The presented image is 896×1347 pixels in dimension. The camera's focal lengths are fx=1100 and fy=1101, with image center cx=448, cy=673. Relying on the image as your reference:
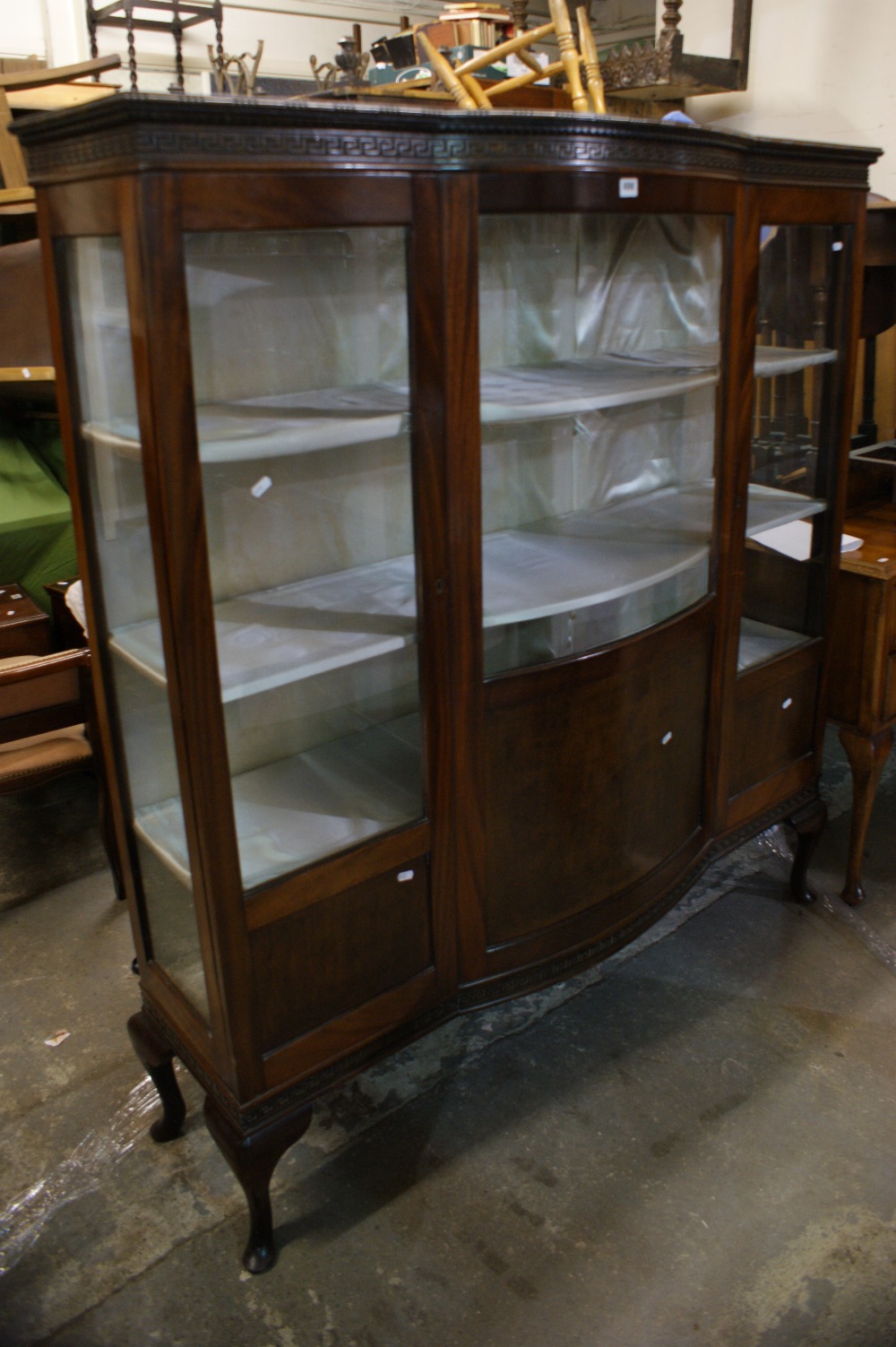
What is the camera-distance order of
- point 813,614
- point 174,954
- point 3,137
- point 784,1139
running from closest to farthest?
1. point 174,954
2. point 784,1139
3. point 813,614
4. point 3,137

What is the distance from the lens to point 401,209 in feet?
4.19

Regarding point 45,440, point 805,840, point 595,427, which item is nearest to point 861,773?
point 805,840

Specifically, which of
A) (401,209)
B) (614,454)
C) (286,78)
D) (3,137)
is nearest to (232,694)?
(401,209)

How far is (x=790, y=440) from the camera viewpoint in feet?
6.72

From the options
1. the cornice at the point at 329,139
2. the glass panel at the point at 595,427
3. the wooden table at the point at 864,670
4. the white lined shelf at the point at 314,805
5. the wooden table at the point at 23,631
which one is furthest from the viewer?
the wooden table at the point at 23,631

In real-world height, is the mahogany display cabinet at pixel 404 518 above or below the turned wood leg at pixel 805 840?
above

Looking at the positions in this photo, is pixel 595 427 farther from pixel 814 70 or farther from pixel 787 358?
pixel 814 70

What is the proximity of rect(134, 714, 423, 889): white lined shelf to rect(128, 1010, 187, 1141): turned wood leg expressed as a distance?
0.35 meters

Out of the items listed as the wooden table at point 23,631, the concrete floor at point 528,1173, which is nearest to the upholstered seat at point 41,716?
the wooden table at point 23,631

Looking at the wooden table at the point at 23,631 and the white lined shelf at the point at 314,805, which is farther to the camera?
the wooden table at the point at 23,631

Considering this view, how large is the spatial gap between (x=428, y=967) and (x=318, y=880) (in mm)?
275

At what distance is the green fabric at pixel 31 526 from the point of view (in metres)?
3.15

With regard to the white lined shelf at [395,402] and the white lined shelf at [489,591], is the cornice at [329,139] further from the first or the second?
the white lined shelf at [489,591]

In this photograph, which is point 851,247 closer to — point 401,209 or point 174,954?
A: point 401,209
